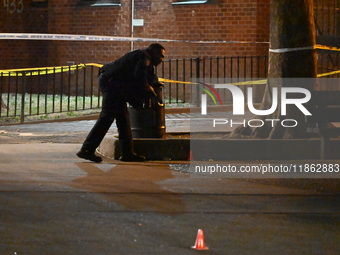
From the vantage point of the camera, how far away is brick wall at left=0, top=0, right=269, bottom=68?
21250mm

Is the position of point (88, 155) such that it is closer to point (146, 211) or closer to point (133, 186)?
point (133, 186)

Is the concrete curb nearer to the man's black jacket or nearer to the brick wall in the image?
the man's black jacket

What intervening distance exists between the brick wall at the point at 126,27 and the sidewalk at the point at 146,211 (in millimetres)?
10324

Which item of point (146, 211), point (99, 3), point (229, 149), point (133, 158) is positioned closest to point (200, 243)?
point (146, 211)

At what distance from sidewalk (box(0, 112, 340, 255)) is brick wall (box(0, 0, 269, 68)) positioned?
1032cm

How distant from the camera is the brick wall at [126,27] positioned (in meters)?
21.2

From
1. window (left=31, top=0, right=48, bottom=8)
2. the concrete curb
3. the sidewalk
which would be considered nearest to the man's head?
the concrete curb

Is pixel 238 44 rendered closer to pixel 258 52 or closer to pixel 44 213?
pixel 258 52

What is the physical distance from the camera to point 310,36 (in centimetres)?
1235

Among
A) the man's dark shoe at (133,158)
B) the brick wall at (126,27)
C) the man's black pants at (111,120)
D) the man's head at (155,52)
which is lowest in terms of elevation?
the man's dark shoe at (133,158)

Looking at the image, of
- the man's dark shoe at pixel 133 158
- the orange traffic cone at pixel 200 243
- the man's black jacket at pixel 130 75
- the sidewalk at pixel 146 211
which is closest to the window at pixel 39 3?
the sidewalk at pixel 146 211

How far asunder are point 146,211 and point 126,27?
1485 centimetres

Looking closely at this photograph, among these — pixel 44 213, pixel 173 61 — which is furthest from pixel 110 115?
pixel 173 61

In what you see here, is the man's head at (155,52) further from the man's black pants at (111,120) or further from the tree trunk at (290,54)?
the tree trunk at (290,54)
